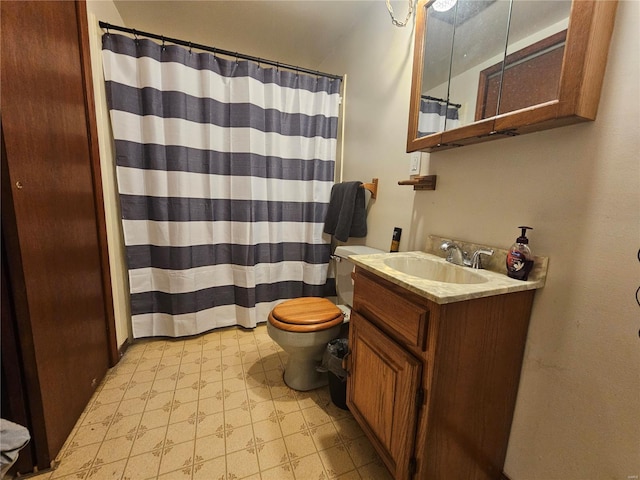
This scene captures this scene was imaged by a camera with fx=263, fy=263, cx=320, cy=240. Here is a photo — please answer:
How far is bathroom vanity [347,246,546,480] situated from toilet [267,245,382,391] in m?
0.36

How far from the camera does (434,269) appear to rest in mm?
1105

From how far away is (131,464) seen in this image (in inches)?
39.4

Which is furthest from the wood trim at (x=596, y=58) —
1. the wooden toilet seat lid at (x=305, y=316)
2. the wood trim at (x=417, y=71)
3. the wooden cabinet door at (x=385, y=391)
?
the wooden toilet seat lid at (x=305, y=316)

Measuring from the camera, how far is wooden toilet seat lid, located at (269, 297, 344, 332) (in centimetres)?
128

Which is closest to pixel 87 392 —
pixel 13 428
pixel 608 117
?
pixel 13 428

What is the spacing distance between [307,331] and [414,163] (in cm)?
98

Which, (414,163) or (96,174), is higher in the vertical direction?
(414,163)

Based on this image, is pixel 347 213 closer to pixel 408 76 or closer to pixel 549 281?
pixel 408 76

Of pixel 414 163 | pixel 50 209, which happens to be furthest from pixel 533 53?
pixel 50 209

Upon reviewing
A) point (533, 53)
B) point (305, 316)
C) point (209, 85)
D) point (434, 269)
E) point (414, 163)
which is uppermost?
point (209, 85)

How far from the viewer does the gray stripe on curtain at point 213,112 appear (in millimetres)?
1522

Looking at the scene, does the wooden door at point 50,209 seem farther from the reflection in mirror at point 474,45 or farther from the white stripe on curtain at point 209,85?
the reflection in mirror at point 474,45

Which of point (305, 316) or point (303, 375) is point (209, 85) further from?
point (303, 375)

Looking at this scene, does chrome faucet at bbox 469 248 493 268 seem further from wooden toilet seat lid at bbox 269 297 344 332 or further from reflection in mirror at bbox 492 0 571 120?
wooden toilet seat lid at bbox 269 297 344 332
